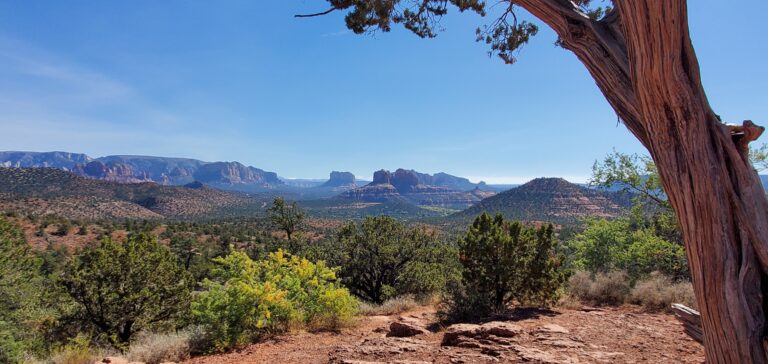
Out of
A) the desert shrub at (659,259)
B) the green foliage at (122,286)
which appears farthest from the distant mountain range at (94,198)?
the desert shrub at (659,259)

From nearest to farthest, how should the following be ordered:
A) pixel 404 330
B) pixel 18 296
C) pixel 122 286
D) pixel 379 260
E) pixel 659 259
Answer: pixel 404 330 < pixel 659 259 < pixel 18 296 < pixel 122 286 < pixel 379 260

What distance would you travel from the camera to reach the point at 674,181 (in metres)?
2.11

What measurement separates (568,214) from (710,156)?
89168 millimetres

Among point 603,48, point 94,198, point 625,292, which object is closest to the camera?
point 603,48

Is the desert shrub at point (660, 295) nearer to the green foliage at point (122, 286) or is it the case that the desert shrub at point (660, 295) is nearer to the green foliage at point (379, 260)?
the green foliage at point (379, 260)

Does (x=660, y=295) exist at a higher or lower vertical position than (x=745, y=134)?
lower

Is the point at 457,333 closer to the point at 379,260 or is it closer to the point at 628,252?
the point at 628,252

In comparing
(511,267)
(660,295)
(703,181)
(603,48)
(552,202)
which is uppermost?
(603,48)

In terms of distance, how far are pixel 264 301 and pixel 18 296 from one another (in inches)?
531

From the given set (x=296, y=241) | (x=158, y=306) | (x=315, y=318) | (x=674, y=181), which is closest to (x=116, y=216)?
(x=296, y=241)

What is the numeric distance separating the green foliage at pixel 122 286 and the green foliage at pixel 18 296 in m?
1.48

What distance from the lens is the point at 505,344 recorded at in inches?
219

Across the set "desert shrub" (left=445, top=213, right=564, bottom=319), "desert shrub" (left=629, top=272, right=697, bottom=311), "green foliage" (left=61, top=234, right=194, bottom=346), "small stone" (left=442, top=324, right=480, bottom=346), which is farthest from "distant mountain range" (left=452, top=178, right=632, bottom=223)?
"small stone" (left=442, top=324, right=480, bottom=346)

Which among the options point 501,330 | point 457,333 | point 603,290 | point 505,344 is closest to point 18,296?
point 457,333
